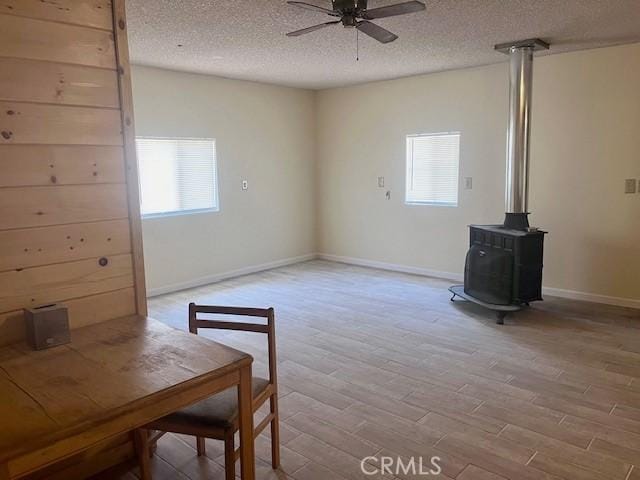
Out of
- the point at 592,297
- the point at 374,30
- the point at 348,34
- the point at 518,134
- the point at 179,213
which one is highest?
the point at 348,34

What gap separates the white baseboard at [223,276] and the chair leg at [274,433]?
139 inches

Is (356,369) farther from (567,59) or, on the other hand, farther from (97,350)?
(567,59)

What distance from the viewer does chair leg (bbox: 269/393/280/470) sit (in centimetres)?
229

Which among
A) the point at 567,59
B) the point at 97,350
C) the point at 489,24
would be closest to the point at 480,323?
the point at 489,24

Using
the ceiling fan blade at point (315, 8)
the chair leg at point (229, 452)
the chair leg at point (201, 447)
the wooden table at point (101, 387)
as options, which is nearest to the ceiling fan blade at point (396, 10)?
the ceiling fan blade at point (315, 8)

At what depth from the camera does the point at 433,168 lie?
610cm

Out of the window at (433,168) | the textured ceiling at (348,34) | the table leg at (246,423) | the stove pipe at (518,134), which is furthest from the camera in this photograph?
the window at (433,168)

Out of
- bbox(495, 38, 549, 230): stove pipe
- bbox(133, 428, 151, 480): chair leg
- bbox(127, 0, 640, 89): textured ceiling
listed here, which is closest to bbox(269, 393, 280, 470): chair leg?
bbox(133, 428, 151, 480): chair leg

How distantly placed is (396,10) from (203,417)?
256 cm

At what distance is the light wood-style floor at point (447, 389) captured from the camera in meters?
2.39

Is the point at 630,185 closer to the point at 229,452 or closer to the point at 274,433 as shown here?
the point at 274,433

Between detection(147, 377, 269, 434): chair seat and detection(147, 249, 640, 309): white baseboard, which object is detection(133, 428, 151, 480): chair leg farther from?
detection(147, 249, 640, 309): white baseboard

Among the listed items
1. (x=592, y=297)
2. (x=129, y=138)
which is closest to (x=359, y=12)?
(x=129, y=138)

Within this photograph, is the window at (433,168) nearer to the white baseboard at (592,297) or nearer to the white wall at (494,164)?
the white wall at (494,164)
